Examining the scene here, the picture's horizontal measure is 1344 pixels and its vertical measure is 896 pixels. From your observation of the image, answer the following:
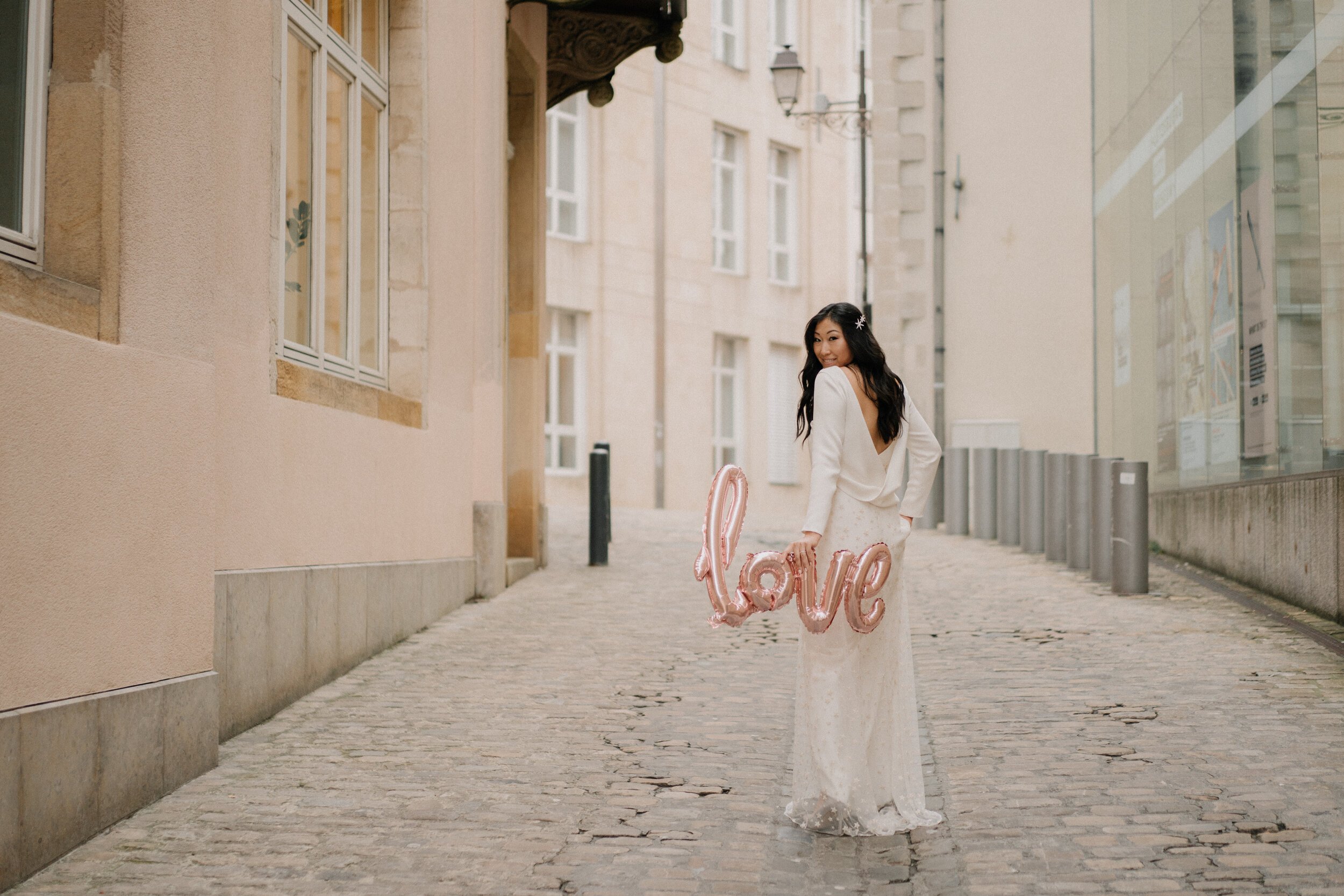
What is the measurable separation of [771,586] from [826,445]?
1.73 feet

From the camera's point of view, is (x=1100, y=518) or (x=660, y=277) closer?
(x=1100, y=518)

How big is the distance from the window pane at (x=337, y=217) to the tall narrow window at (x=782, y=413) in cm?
2379

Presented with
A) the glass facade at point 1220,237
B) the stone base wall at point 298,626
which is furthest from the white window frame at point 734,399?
the stone base wall at point 298,626

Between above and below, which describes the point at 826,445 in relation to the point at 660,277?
below

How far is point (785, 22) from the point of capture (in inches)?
1325

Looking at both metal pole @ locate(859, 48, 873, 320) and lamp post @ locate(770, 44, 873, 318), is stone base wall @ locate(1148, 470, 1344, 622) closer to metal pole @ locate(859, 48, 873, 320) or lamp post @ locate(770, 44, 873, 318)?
lamp post @ locate(770, 44, 873, 318)

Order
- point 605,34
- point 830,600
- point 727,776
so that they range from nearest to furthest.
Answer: point 830,600 < point 727,776 < point 605,34

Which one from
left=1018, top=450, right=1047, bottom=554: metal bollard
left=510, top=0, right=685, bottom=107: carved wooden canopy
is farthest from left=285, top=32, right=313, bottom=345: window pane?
left=1018, top=450, right=1047, bottom=554: metal bollard

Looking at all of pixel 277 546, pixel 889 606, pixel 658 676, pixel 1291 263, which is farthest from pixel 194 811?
pixel 1291 263

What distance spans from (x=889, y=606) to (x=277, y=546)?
321 centimetres

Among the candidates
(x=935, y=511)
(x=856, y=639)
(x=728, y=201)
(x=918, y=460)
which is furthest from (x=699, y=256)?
(x=856, y=639)

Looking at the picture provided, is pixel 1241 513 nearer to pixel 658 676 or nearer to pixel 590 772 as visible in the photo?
pixel 658 676

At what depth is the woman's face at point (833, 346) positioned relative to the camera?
17.6ft

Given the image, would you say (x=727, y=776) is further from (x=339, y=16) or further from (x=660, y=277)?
(x=660, y=277)
